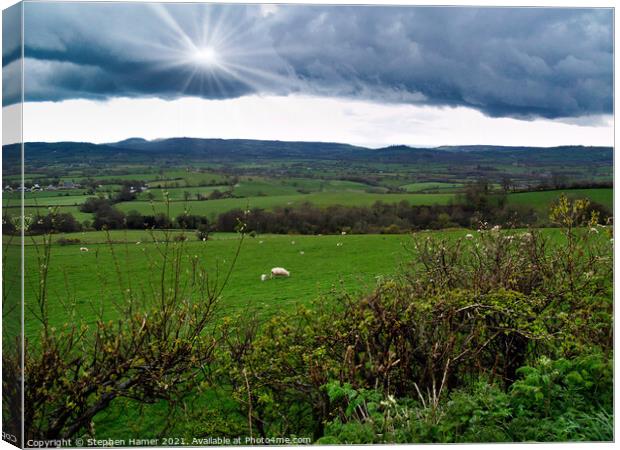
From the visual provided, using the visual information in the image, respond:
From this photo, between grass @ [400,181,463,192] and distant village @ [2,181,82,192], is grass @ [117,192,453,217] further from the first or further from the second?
distant village @ [2,181,82,192]

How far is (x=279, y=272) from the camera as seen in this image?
927cm

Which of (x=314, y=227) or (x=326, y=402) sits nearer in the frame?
(x=326, y=402)

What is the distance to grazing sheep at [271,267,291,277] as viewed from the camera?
30.3ft

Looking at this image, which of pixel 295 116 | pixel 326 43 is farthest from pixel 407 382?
pixel 326 43

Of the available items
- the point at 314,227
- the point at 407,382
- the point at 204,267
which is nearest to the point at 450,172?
the point at 314,227

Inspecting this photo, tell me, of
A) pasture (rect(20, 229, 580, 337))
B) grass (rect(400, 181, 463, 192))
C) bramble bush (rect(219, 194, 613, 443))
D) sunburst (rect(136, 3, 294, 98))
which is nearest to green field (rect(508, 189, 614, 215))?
bramble bush (rect(219, 194, 613, 443))

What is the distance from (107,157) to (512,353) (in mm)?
5084

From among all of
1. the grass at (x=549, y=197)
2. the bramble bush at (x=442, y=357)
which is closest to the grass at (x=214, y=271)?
the bramble bush at (x=442, y=357)

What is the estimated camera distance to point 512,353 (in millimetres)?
9320

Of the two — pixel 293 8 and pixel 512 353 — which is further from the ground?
pixel 293 8

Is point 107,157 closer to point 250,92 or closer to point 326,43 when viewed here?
point 250,92

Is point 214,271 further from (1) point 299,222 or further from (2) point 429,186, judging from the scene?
(2) point 429,186

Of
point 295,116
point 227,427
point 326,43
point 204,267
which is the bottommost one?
point 227,427

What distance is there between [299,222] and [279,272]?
653 mm
